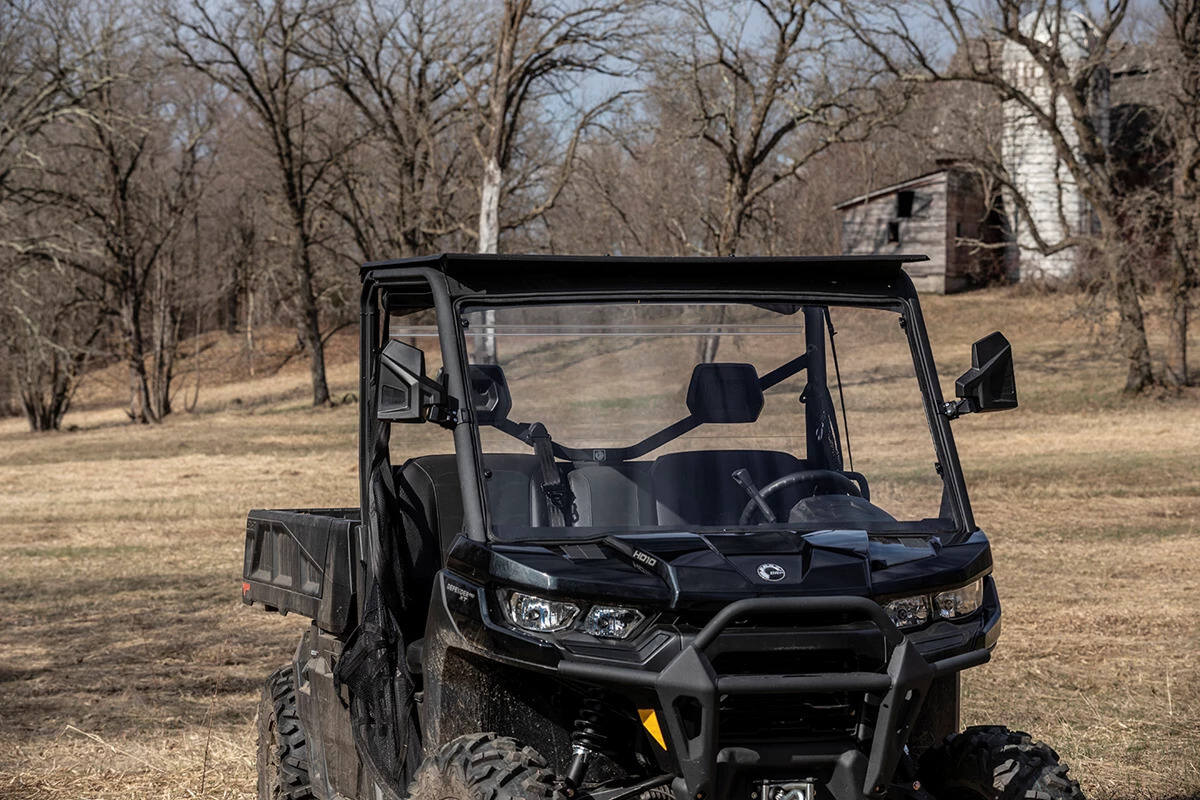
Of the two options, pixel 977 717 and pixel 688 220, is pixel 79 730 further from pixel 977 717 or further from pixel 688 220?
pixel 688 220

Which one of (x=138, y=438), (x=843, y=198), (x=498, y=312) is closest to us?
(x=498, y=312)

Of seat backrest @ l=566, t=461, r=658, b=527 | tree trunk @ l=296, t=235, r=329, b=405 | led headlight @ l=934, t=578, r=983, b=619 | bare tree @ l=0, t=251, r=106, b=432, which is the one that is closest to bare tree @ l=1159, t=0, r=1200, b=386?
tree trunk @ l=296, t=235, r=329, b=405

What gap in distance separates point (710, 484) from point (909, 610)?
2.72 ft

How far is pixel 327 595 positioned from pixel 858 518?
68.4 inches

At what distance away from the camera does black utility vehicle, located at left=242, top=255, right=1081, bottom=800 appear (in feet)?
11.0

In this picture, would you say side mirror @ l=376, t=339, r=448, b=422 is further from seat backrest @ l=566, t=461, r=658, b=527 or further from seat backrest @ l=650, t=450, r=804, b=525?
seat backrest @ l=650, t=450, r=804, b=525

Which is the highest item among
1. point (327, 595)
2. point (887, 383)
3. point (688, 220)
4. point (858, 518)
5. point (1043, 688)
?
point (688, 220)

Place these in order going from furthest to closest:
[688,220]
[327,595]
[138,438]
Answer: [688,220], [138,438], [327,595]

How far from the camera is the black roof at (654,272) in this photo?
13.1 feet

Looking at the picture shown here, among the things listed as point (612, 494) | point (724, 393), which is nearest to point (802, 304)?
point (724, 393)

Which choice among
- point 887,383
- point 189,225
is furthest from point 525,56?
point 887,383

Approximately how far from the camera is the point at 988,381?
4.03 m

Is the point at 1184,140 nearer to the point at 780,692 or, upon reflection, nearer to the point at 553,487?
the point at 553,487

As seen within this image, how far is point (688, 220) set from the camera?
147 ft
